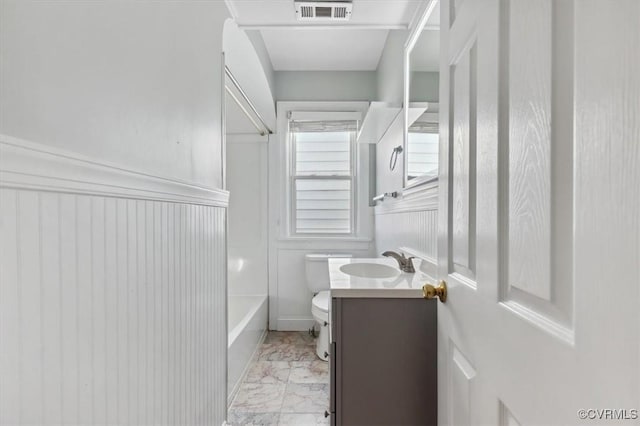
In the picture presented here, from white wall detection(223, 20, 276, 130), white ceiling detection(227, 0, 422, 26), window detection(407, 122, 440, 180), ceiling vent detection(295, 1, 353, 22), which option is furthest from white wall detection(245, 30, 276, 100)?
window detection(407, 122, 440, 180)

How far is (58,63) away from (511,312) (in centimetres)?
92

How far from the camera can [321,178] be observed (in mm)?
3178

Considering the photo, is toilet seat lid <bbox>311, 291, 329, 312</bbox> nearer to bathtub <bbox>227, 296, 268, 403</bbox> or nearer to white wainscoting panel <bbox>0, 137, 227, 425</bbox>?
bathtub <bbox>227, 296, 268, 403</bbox>

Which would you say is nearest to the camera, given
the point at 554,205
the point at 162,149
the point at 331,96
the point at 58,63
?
the point at 554,205

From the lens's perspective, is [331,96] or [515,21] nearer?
[515,21]

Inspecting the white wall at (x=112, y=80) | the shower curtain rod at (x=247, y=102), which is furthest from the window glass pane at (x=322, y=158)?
the white wall at (x=112, y=80)

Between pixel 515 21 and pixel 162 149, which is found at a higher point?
pixel 515 21

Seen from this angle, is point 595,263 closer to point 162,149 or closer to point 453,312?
point 453,312

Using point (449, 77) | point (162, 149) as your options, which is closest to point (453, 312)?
point (449, 77)

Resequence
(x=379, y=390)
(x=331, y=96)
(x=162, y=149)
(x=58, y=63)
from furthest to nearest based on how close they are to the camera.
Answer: (x=331, y=96) → (x=379, y=390) → (x=162, y=149) → (x=58, y=63)

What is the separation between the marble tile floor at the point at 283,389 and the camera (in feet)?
5.91

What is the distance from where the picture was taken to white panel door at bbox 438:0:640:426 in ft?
1.07

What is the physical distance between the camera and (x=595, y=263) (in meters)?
0.36

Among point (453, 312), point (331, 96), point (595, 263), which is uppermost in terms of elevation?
point (331, 96)
